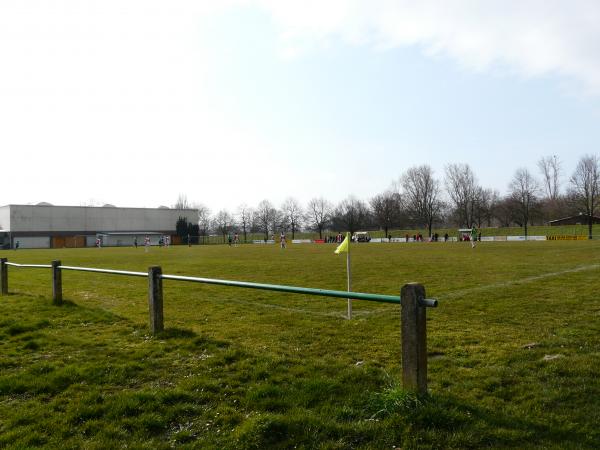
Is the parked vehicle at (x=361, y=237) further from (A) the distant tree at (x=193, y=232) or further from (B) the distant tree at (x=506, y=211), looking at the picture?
(A) the distant tree at (x=193, y=232)

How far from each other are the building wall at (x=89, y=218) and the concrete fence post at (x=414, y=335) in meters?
99.0

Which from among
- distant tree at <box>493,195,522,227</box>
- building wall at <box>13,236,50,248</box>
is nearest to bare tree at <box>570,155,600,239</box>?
distant tree at <box>493,195,522,227</box>

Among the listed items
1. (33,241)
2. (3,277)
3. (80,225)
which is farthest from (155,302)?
(80,225)

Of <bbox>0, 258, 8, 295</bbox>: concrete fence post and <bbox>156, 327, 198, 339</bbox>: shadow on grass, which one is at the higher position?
<bbox>0, 258, 8, 295</bbox>: concrete fence post

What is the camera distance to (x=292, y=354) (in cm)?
612

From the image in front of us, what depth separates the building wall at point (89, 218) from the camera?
290 ft

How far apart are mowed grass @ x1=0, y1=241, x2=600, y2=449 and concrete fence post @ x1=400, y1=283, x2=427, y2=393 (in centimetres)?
17

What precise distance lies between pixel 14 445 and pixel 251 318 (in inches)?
217

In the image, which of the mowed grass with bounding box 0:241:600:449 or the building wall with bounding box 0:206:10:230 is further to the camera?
the building wall with bounding box 0:206:10:230

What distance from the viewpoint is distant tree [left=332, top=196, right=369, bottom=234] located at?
379ft

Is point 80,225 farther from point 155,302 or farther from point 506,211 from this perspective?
point 155,302

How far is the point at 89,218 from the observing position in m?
96.9

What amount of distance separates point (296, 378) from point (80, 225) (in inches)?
3998

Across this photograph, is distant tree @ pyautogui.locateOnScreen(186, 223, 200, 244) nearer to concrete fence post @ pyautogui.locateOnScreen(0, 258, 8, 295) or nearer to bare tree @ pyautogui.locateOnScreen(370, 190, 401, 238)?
bare tree @ pyautogui.locateOnScreen(370, 190, 401, 238)
